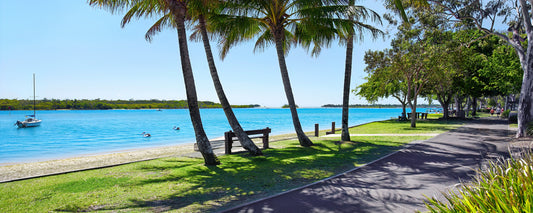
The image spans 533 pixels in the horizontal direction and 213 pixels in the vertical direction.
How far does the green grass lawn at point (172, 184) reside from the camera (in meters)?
5.02

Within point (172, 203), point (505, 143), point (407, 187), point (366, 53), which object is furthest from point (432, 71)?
point (172, 203)

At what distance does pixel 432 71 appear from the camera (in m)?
20.9

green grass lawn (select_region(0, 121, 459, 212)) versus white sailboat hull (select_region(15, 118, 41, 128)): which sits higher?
green grass lawn (select_region(0, 121, 459, 212))

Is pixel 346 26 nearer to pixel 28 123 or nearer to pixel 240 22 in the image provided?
pixel 240 22

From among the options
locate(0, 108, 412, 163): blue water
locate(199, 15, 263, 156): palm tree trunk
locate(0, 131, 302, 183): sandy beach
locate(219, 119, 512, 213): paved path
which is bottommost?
locate(0, 108, 412, 163): blue water

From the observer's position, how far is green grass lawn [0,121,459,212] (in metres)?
5.02

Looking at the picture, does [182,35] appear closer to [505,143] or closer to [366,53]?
[505,143]

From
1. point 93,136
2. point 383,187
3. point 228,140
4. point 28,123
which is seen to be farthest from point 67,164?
point 28,123

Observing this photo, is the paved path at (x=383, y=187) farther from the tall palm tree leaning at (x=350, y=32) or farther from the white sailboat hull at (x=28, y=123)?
the white sailboat hull at (x=28, y=123)

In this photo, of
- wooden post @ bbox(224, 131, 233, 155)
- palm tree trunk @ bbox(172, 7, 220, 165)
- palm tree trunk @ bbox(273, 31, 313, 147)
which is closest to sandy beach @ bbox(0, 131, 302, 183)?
wooden post @ bbox(224, 131, 233, 155)

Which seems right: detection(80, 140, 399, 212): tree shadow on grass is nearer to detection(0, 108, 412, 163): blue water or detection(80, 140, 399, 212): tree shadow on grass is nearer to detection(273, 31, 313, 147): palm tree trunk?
detection(273, 31, 313, 147): palm tree trunk

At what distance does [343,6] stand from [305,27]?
1.79m

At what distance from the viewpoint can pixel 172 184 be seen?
6.34 metres

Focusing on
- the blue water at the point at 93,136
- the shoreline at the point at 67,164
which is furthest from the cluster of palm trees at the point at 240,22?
the blue water at the point at 93,136
